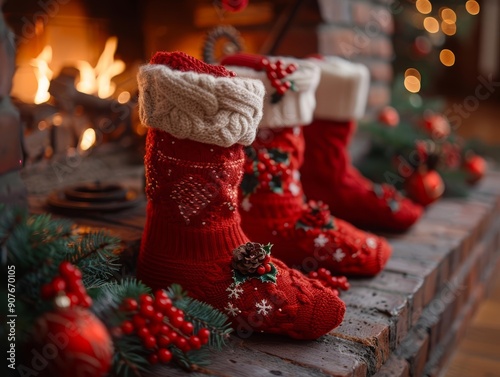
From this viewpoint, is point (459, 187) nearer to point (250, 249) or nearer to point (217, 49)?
point (217, 49)

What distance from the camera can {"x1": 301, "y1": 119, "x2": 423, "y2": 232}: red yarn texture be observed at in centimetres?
141

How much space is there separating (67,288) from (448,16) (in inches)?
103

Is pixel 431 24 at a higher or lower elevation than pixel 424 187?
higher

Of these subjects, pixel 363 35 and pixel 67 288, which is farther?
pixel 363 35

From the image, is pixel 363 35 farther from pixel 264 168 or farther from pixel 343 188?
→ pixel 264 168

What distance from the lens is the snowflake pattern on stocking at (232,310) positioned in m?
0.91

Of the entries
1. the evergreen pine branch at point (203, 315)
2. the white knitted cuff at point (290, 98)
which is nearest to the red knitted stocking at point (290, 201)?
the white knitted cuff at point (290, 98)

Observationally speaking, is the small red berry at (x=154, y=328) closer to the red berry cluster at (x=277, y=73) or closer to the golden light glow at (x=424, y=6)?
the red berry cluster at (x=277, y=73)

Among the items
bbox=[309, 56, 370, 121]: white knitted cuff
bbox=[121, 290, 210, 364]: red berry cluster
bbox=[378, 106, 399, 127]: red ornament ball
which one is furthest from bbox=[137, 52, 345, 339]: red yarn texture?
bbox=[378, 106, 399, 127]: red ornament ball

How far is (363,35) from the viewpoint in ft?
6.55

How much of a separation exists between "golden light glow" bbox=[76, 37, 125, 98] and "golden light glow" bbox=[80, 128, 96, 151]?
12 centimetres

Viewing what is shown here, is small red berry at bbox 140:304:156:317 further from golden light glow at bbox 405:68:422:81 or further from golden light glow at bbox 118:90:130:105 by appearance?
golden light glow at bbox 405:68:422:81

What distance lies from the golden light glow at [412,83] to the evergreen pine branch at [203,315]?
7.67 feet

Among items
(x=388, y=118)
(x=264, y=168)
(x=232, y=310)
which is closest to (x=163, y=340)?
(x=232, y=310)
